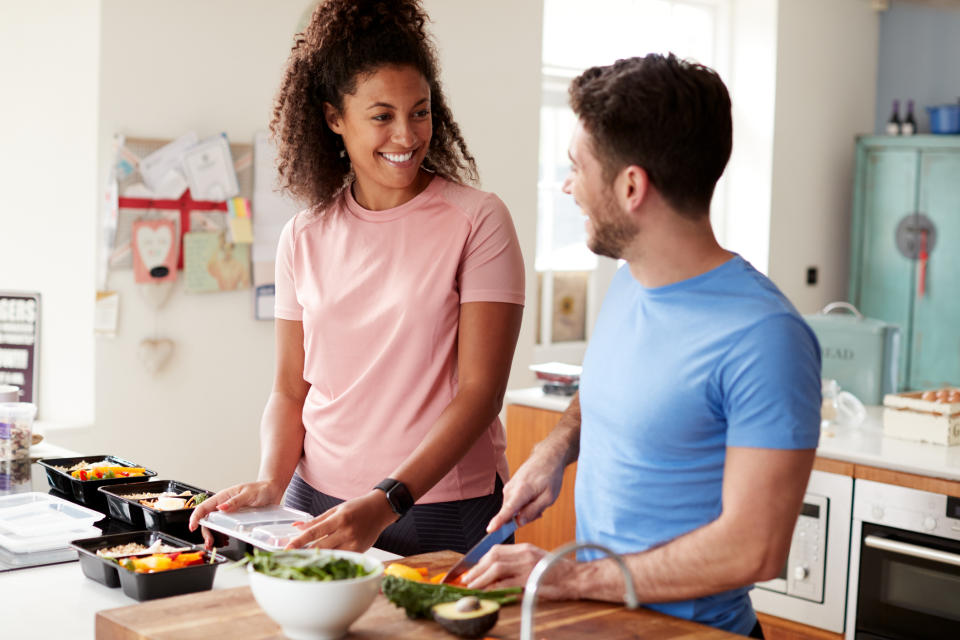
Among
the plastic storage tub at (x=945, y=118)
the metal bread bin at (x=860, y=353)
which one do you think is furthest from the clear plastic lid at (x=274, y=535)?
the plastic storage tub at (x=945, y=118)

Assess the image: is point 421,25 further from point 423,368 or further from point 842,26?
point 842,26

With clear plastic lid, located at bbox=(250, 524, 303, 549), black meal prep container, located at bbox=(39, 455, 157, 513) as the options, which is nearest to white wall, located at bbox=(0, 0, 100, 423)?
black meal prep container, located at bbox=(39, 455, 157, 513)

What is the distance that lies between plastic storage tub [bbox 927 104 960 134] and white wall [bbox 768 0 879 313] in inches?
22.5

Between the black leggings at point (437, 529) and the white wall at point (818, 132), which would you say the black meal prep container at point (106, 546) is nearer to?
the black leggings at point (437, 529)

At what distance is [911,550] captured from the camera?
3117 millimetres

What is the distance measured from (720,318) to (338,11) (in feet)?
3.22

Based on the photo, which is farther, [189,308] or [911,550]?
[189,308]

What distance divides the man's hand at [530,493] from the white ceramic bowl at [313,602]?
14.4 inches

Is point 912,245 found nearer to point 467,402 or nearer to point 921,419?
point 921,419

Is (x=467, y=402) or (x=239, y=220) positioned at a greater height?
(x=239, y=220)

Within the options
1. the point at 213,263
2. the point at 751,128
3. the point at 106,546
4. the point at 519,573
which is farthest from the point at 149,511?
the point at 751,128

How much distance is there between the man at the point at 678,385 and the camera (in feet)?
4.42

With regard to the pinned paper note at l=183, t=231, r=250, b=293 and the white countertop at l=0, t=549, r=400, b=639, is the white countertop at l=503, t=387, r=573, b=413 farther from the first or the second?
the white countertop at l=0, t=549, r=400, b=639

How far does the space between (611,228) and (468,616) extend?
0.56m
